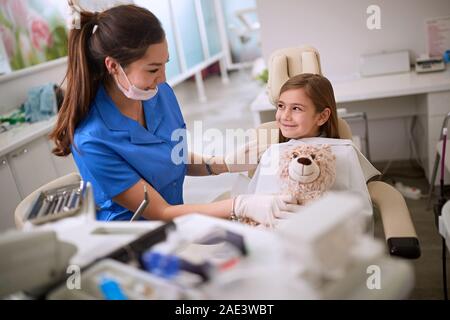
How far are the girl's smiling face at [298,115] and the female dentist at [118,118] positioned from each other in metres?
0.39

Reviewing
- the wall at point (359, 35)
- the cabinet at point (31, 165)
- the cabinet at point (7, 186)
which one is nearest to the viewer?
the cabinet at point (7, 186)

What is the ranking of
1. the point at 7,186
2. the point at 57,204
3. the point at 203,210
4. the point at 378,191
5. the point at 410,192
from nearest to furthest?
the point at 57,204
the point at 203,210
the point at 378,191
the point at 7,186
the point at 410,192

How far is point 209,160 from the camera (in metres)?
1.52

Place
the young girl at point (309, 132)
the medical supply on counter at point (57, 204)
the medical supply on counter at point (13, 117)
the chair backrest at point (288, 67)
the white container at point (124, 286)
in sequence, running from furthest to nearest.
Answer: the medical supply on counter at point (13, 117), the chair backrest at point (288, 67), the young girl at point (309, 132), the medical supply on counter at point (57, 204), the white container at point (124, 286)

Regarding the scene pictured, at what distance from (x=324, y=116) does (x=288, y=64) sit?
0.26 meters

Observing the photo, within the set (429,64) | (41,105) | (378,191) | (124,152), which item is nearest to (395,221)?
(378,191)

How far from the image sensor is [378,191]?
4.40 feet

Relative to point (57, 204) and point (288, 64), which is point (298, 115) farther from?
point (57, 204)

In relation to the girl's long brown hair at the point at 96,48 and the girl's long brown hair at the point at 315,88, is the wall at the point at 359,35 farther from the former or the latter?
the girl's long brown hair at the point at 96,48


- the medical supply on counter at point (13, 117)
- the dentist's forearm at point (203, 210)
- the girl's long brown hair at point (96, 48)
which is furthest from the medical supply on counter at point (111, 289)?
the medical supply on counter at point (13, 117)

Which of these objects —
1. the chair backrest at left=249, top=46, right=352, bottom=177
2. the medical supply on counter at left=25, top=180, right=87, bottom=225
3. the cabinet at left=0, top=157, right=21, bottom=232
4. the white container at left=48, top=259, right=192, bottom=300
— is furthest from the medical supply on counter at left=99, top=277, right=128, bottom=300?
the cabinet at left=0, top=157, right=21, bottom=232

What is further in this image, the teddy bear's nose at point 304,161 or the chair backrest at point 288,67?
the chair backrest at point 288,67

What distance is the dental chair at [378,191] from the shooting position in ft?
3.48
